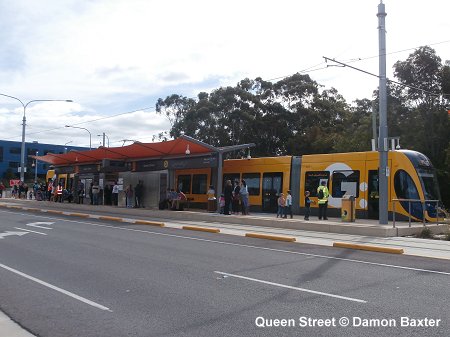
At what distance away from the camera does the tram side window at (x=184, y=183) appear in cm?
2825

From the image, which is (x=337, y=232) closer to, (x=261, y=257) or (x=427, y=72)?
(x=261, y=257)

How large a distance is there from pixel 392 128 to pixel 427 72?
461 centimetres

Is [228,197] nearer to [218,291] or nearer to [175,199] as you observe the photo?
[175,199]

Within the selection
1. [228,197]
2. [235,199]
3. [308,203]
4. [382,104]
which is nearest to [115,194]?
[235,199]

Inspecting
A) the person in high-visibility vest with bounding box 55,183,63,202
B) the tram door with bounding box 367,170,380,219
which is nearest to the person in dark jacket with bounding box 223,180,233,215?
the tram door with bounding box 367,170,380,219

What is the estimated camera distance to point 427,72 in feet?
114

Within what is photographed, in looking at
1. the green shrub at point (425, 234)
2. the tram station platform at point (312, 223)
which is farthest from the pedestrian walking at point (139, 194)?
the green shrub at point (425, 234)

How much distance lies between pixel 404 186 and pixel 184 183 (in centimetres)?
1343

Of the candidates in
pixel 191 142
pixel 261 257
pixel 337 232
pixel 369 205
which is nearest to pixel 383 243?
pixel 337 232

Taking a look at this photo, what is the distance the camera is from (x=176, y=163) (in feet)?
88.8

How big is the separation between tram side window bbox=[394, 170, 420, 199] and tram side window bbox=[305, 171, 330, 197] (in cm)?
333

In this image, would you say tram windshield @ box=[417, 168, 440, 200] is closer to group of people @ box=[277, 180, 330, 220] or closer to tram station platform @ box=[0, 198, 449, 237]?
tram station platform @ box=[0, 198, 449, 237]

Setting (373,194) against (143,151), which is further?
(143,151)

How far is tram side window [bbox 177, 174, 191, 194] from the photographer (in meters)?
28.2
